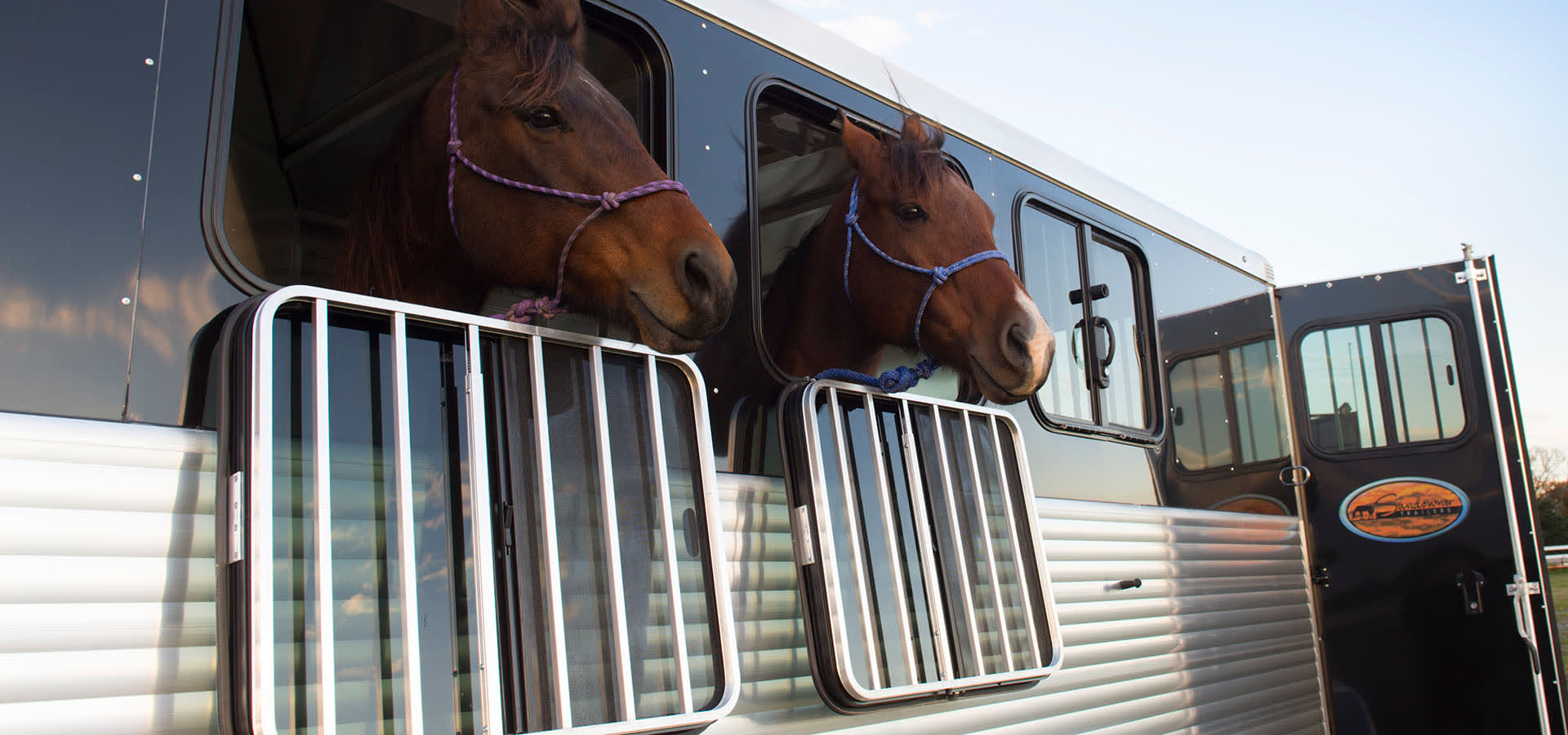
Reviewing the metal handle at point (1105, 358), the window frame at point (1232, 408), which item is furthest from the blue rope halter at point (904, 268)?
the window frame at point (1232, 408)

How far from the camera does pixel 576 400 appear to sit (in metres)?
2.05

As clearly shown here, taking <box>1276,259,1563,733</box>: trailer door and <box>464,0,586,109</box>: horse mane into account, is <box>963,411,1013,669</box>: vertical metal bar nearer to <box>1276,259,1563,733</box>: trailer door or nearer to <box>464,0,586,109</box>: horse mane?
<box>464,0,586,109</box>: horse mane

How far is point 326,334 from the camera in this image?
5.55ft

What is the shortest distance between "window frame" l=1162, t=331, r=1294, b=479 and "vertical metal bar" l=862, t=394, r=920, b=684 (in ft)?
6.60

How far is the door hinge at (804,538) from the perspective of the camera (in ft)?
7.81

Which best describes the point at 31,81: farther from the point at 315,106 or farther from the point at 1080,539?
the point at 1080,539

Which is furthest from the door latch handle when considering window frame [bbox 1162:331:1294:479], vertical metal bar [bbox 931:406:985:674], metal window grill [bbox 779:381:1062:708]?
vertical metal bar [bbox 931:406:985:674]

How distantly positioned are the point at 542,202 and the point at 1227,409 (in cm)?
372

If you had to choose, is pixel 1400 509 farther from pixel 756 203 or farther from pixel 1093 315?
pixel 756 203

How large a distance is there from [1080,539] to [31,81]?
2955 mm

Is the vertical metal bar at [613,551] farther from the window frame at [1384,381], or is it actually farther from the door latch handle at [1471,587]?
the door latch handle at [1471,587]

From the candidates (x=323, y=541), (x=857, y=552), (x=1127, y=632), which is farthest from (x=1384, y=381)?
(x=323, y=541)

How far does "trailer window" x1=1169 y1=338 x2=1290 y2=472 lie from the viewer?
4387 millimetres

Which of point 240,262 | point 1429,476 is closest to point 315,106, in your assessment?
point 240,262
